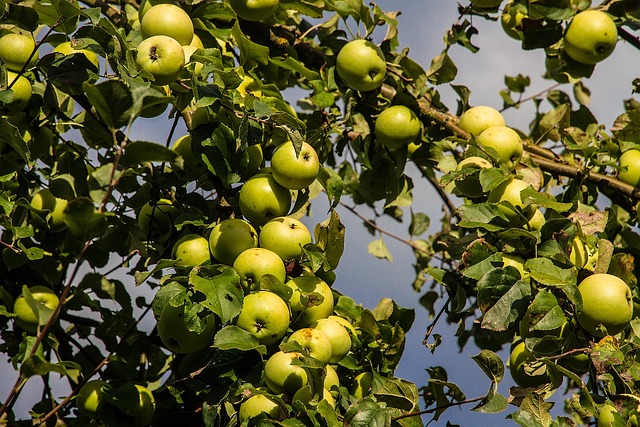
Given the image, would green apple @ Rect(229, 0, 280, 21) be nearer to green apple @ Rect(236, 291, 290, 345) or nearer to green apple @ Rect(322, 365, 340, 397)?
green apple @ Rect(236, 291, 290, 345)

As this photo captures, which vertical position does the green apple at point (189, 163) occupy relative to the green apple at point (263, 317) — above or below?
above

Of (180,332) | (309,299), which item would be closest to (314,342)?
(309,299)

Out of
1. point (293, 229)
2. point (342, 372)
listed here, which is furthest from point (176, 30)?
point (342, 372)

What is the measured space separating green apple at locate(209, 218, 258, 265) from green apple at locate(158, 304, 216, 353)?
0.17 metres

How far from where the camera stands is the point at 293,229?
1.93 meters

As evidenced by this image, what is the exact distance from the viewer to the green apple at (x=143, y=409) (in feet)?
6.32

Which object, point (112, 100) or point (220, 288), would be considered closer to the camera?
point (112, 100)

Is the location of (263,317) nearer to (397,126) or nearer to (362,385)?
(362,385)

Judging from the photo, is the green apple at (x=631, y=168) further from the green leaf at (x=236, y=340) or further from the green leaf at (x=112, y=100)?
the green leaf at (x=112, y=100)

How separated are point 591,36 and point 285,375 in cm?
167

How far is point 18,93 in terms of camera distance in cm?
200

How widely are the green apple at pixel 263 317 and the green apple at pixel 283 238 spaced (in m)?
0.17

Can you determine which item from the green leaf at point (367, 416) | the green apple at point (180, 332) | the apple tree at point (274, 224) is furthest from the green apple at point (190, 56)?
the green leaf at point (367, 416)

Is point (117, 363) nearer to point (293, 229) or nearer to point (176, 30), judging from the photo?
point (293, 229)
